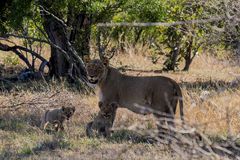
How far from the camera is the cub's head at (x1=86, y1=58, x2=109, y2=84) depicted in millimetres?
8984

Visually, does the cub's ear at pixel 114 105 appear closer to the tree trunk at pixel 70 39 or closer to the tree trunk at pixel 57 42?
the tree trunk at pixel 70 39

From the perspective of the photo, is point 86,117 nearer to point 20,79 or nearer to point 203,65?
point 20,79

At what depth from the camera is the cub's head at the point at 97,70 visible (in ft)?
29.5

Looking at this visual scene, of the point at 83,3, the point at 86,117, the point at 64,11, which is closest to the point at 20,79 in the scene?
the point at 64,11

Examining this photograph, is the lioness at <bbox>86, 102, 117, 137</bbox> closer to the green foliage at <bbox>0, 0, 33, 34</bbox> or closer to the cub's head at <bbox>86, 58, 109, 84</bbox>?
the cub's head at <bbox>86, 58, 109, 84</bbox>

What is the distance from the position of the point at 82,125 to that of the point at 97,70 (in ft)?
3.06

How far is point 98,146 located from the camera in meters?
7.89

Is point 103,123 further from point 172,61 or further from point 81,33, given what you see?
point 172,61

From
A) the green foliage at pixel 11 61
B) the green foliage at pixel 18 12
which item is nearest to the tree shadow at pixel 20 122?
the green foliage at pixel 18 12

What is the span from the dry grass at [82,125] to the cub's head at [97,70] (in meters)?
0.74

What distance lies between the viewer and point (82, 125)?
9367 mm

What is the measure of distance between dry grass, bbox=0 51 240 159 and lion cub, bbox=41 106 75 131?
14 centimetres

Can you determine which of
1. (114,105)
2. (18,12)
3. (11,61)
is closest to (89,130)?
(114,105)

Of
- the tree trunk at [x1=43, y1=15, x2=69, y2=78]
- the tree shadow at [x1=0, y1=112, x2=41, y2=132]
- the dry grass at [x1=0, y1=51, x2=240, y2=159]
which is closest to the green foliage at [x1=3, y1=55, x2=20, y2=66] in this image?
the tree trunk at [x1=43, y1=15, x2=69, y2=78]
